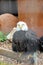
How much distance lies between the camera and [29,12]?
118cm

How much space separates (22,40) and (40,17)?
0.21 m

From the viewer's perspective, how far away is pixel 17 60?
100 cm

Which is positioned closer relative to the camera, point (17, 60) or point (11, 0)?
point (17, 60)

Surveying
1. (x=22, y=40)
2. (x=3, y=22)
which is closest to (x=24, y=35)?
(x=22, y=40)

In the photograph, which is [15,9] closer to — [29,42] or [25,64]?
[29,42]

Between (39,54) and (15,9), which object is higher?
(15,9)

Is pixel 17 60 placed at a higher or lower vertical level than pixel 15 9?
lower

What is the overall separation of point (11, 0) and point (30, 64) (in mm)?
397

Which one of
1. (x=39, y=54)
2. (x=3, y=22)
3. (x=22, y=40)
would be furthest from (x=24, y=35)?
(x=3, y=22)

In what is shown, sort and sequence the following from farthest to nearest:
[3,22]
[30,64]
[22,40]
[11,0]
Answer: [3,22] → [11,0] → [22,40] → [30,64]

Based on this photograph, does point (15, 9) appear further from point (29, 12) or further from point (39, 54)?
point (39, 54)

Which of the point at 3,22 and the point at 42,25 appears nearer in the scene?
the point at 42,25

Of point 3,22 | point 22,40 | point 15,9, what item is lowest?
point 3,22

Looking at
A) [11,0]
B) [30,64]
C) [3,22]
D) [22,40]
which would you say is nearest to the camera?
[30,64]
